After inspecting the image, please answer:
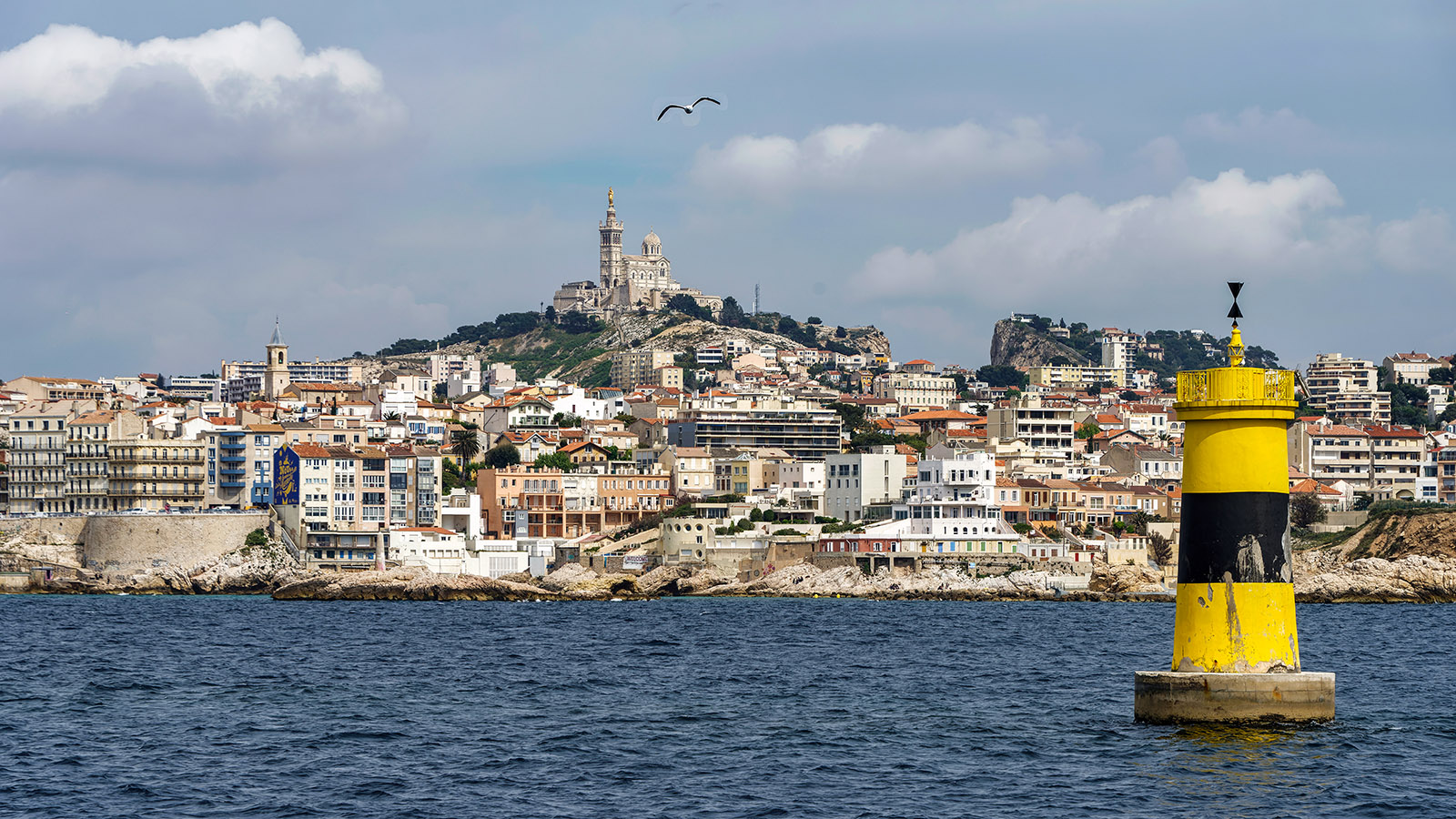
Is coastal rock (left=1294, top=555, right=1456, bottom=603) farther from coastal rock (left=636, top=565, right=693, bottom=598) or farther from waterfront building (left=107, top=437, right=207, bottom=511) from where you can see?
waterfront building (left=107, top=437, right=207, bottom=511)

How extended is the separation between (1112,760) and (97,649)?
32.8 meters

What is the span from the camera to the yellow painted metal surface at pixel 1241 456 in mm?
20547

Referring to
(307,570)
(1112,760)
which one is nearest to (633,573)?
(307,570)

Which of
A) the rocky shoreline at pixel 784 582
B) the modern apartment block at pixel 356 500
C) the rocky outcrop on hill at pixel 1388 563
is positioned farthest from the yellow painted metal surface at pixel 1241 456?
the modern apartment block at pixel 356 500

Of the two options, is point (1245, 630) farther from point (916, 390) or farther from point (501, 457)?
point (916, 390)

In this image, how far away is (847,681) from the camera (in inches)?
1359

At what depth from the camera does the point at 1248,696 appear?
2016cm

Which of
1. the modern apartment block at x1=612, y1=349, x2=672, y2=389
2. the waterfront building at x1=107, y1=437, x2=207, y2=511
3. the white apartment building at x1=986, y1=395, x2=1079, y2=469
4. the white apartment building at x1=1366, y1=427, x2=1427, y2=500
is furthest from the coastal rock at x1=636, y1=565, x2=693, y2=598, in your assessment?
the modern apartment block at x1=612, y1=349, x2=672, y2=389

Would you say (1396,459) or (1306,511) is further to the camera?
(1396,459)

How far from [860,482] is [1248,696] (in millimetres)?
79050

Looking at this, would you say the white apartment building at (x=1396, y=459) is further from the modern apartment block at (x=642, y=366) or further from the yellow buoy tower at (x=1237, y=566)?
the yellow buoy tower at (x=1237, y=566)

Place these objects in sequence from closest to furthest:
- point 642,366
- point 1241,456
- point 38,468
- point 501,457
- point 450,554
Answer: point 1241,456 < point 450,554 < point 38,468 < point 501,457 < point 642,366

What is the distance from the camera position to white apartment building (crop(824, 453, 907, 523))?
9894 centimetres

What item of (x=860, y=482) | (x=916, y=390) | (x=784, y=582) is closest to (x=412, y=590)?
(x=784, y=582)
